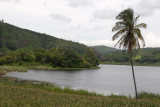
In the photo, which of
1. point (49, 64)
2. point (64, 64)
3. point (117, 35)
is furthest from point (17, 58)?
point (117, 35)

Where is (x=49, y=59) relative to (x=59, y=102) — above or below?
above

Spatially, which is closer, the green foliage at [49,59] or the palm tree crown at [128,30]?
the palm tree crown at [128,30]

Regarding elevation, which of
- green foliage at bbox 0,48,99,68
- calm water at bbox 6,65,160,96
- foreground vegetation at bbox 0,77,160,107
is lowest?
calm water at bbox 6,65,160,96

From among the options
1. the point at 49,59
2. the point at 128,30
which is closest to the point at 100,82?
the point at 128,30

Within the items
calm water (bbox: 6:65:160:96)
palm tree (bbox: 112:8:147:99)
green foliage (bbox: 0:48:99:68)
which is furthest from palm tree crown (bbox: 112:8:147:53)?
green foliage (bbox: 0:48:99:68)

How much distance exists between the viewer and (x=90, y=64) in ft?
486

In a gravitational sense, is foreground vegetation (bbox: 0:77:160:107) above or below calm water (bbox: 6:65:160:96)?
above

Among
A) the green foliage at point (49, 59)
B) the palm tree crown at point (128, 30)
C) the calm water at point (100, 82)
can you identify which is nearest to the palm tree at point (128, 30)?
the palm tree crown at point (128, 30)

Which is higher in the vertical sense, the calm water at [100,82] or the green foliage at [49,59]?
the green foliage at [49,59]

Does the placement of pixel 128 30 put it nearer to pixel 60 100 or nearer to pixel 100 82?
pixel 60 100

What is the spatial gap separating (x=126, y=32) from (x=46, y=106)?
624 inches

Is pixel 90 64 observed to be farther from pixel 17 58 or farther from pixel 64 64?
pixel 17 58

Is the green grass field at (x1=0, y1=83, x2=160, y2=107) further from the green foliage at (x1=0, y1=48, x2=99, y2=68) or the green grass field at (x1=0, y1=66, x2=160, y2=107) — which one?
the green foliage at (x1=0, y1=48, x2=99, y2=68)

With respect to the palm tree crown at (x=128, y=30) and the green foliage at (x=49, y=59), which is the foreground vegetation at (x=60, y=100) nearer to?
the palm tree crown at (x=128, y=30)
